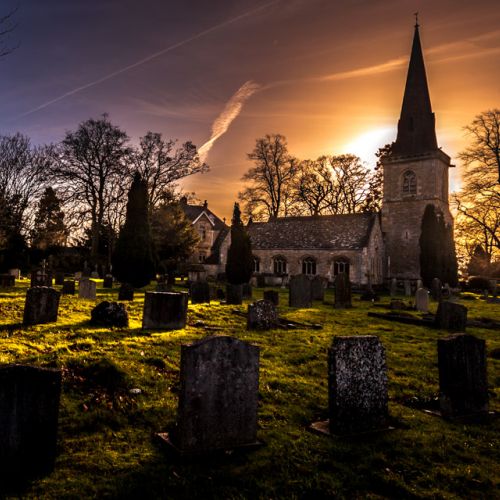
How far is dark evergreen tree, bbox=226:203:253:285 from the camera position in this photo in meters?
28.1

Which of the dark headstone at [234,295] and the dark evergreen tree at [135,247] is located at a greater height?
Result: the dark evergreen tree at [135,247]

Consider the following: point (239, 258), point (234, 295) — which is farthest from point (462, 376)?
point (239, 258)

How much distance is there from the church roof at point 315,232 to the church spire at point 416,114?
9.33m

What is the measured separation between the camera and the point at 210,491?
3348 mm

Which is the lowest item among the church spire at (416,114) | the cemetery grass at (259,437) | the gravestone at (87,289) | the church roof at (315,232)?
the cemetery grass at (259,437)

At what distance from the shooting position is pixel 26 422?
344cm

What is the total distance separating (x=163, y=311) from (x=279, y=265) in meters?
31.2

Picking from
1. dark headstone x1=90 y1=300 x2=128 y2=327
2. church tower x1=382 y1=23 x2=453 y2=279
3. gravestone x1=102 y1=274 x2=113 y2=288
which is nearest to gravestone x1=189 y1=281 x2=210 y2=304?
dark headstone x1=90 y1=300 x2=128 y2=327

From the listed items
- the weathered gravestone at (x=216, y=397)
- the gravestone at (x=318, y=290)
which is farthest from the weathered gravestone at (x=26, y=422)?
the gravestone at (x=318, y=290)

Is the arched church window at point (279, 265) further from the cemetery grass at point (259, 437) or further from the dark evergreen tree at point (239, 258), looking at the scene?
the cemetery grass at point (259, 437)

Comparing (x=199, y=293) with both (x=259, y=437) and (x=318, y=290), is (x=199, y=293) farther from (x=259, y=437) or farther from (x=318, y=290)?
(x=259, y=437)

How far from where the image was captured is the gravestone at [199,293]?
15641 millimetres

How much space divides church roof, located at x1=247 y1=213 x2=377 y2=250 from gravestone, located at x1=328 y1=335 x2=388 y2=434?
31296mm

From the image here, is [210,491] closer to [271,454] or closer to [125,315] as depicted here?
[271,454]
